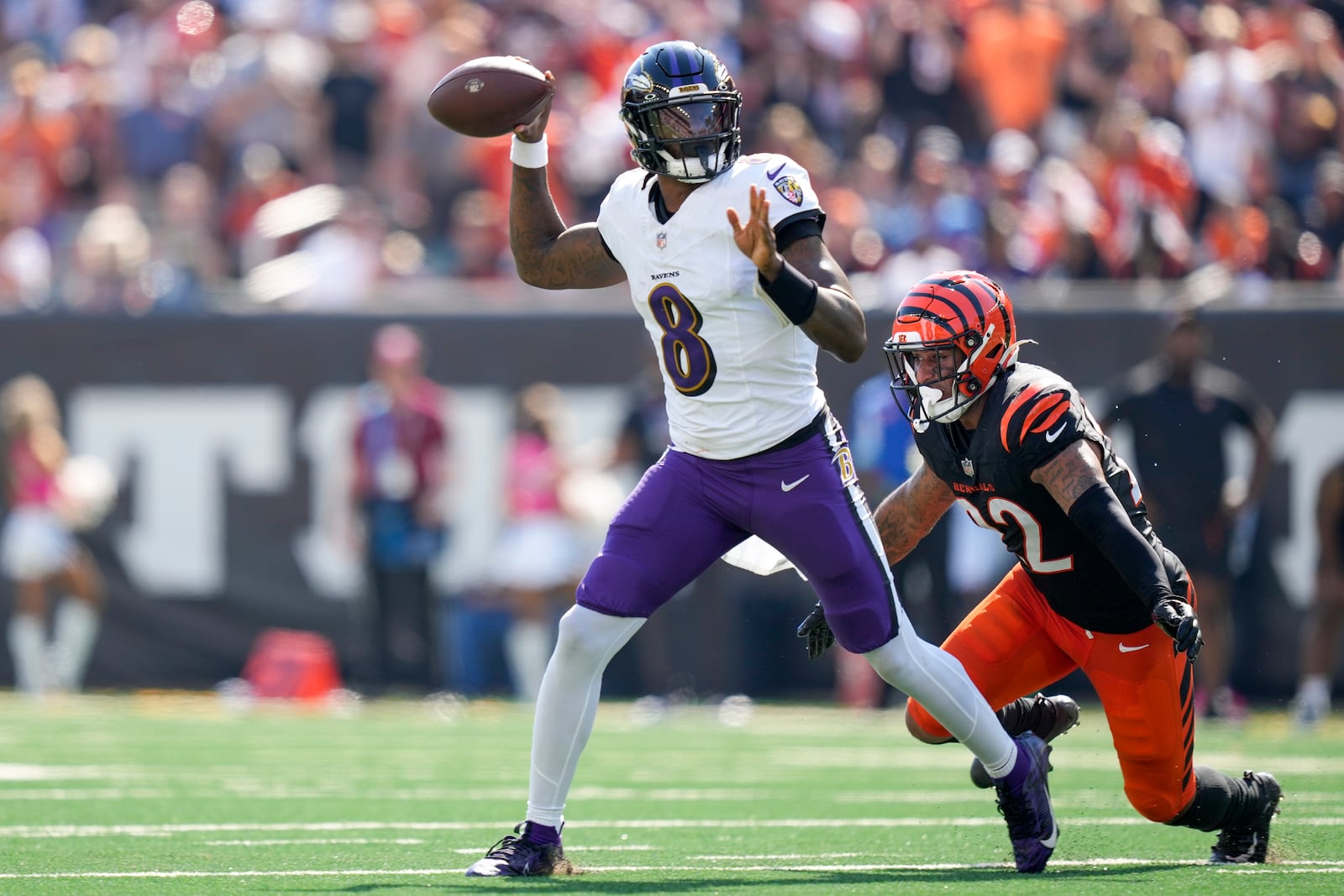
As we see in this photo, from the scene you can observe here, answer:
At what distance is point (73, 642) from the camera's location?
10453 millimetres

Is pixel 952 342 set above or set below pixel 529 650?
above

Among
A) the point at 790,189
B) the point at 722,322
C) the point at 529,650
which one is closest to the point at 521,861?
the point at 722,322

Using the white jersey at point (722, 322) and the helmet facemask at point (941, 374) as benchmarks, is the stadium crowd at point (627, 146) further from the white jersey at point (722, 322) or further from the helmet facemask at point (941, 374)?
the white jersey at point (722, 322)

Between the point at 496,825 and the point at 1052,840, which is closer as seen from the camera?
the point at 1052,840

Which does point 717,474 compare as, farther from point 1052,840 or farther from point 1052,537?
point 1052,840

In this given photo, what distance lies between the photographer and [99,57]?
12961 millimetres

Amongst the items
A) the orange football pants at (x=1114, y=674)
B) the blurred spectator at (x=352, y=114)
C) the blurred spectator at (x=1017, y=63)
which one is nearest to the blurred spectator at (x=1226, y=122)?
the blurred spectator at (x=1017, y=63)

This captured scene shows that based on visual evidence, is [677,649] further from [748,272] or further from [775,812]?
[748,272]

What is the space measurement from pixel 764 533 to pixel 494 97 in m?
1.27

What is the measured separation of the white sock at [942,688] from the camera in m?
4.62

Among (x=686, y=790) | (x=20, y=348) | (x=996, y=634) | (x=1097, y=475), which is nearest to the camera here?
(x=1097, y=475)

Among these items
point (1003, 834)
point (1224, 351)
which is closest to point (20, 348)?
point (1224, 351)

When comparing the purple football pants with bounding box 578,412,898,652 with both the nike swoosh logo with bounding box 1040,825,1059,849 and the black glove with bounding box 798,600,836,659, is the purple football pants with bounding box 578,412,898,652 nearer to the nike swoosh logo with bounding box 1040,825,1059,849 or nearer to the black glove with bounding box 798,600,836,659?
the black glove with bounding box 798,600,836,659

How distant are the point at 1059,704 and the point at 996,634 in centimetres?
32
